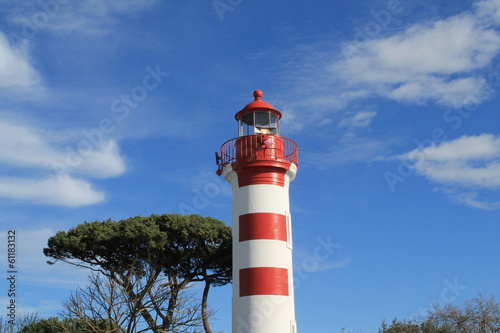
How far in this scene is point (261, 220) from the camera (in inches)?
838

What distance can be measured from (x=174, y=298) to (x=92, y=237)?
18.0 ft

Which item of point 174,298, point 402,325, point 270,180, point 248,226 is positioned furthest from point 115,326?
point 402,325

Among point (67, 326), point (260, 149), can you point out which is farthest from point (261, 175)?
point (67, 326)

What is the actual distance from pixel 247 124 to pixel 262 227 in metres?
4.36

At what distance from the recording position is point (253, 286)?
20.5 metres

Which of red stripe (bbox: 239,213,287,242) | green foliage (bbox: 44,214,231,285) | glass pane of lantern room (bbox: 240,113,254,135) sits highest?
glass pane of lantern room (bbox: 240,113,254,135)

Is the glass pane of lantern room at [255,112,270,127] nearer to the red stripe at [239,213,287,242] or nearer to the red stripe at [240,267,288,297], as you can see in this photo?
the red stripe at [239,213,287,242]

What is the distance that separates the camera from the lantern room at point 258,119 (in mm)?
22734

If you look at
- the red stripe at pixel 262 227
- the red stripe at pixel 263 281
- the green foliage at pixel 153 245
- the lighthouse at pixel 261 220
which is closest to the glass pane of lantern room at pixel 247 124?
the lighthouse at pixel 261 220

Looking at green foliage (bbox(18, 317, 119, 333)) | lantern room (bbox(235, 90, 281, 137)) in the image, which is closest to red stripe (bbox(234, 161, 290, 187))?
lantern room (bbox(235, 90, 281, 137))

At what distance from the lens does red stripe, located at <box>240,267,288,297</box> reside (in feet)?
66.9

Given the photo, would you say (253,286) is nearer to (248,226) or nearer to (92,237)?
(248,226)

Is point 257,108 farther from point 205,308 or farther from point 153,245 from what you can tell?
point 205,308

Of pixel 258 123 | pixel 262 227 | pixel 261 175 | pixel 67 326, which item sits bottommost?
pixel 67 326
